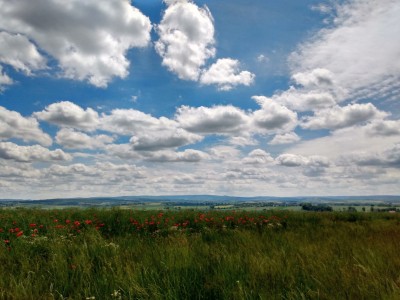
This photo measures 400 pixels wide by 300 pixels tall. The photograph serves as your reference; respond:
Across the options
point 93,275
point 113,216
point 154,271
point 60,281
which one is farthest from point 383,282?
point 113,216

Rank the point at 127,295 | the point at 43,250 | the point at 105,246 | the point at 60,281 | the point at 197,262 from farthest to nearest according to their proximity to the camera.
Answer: the point at 43,250 → the point at 105,246 → the point at 197,262 → the point at 60,281 → the point at 127,295

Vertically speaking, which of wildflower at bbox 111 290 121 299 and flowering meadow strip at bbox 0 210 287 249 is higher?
flowering meadow strip at bbox 0 210 287 249

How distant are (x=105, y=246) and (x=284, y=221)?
386 inches

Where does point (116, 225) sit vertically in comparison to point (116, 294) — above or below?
above

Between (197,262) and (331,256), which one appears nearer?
(197,262)

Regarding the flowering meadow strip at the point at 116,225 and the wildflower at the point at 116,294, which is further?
the flowering meadow strip at the point at 116,225

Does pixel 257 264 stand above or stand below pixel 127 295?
above

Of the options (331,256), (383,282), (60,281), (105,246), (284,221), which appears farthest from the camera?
(284,221)

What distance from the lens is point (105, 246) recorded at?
242 inches

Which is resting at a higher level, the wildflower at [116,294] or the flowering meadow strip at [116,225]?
the flowering meadow strip at [116,225]

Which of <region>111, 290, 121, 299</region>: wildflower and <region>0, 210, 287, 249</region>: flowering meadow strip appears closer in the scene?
<region>111, 290, 121, 299</region>: wildflower

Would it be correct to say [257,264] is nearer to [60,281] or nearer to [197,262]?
[197,262]

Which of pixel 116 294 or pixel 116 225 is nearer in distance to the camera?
pixel 116 294

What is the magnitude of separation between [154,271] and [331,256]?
2.97 metres
